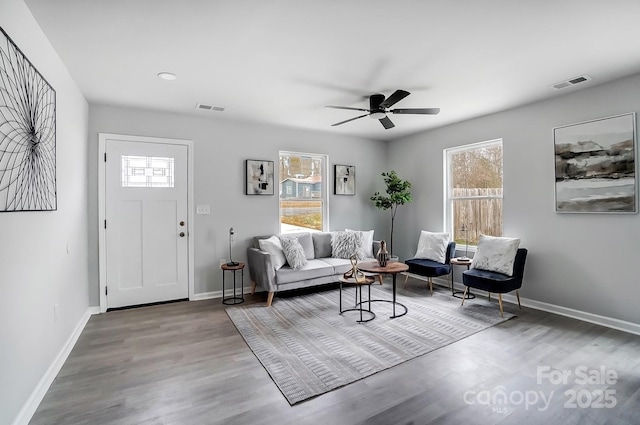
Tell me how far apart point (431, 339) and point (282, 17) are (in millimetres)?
3020

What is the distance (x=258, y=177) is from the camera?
4805mm

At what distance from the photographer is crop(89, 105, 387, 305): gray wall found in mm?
3863

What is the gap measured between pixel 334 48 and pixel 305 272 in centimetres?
279

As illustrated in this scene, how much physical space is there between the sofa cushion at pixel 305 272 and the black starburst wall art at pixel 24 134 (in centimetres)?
248

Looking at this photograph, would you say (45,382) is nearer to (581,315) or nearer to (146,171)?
(146,171)

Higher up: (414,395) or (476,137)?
(476,137)

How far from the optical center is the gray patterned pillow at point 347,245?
16.2 ft

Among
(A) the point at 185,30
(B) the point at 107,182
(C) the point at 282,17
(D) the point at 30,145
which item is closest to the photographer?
(D) the point at 30,145

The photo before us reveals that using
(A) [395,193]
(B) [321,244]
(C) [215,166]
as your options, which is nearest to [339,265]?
(B) [321,244]

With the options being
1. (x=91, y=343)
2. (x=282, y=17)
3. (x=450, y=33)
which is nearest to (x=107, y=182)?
(x=91, y=343)

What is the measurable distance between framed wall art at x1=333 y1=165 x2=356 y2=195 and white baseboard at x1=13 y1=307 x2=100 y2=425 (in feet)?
13.2

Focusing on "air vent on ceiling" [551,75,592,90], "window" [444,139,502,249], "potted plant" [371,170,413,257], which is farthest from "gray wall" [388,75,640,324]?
"potted plant" [371,170,413,257]

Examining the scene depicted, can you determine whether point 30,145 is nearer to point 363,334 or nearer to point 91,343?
point 91,343

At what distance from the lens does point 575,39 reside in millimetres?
2438
